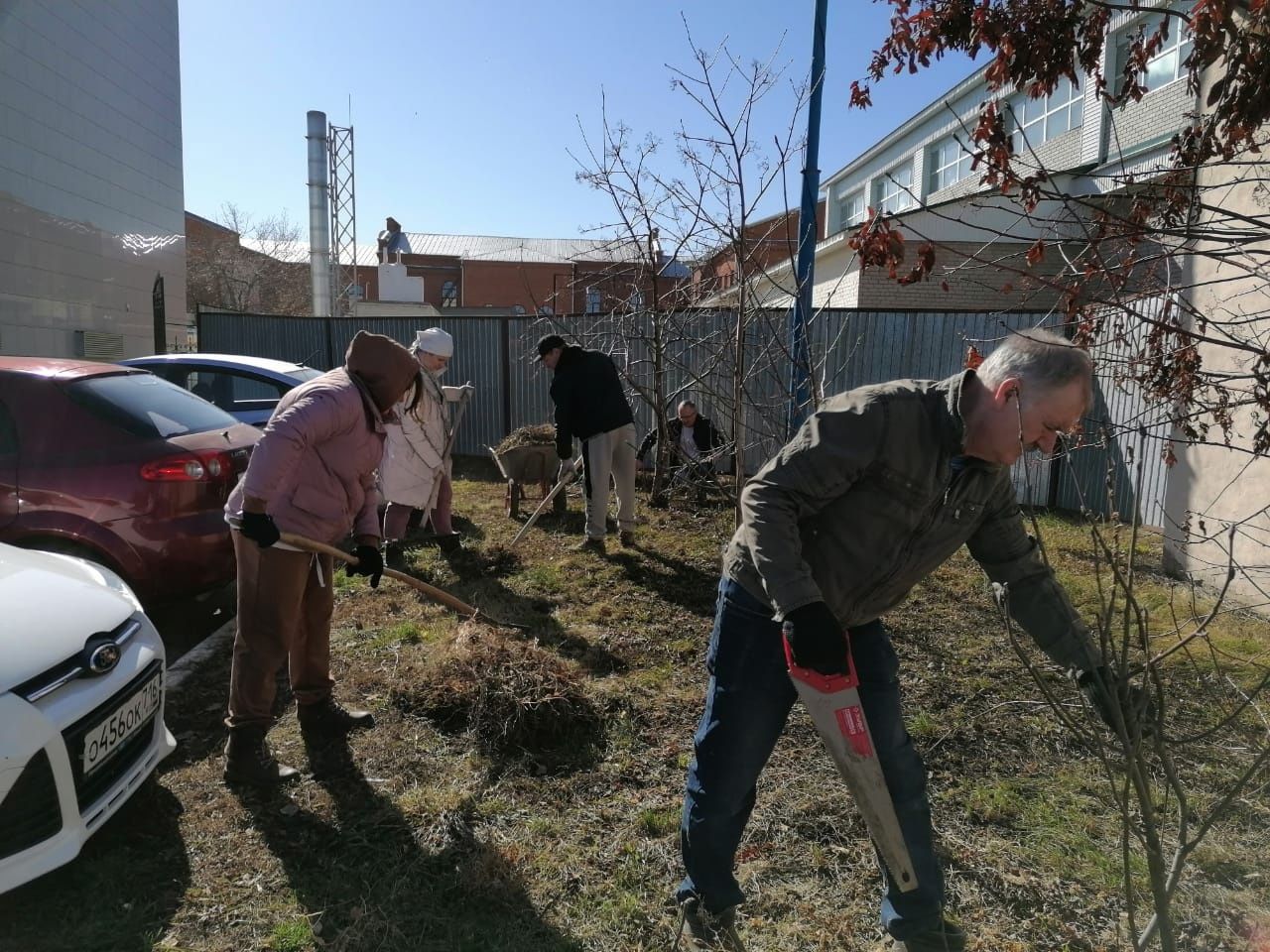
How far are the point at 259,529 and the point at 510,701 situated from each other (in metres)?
1.33

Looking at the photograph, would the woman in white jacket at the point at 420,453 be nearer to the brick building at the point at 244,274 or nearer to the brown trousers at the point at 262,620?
the brown trousers at the point at 262,620

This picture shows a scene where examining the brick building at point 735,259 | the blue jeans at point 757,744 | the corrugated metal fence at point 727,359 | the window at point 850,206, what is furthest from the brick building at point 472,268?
the blue jeans at point 757,744

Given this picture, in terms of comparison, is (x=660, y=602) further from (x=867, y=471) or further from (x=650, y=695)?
(x=867, y=471)

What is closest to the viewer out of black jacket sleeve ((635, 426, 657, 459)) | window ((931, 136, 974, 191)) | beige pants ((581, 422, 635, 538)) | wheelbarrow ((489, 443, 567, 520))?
beige pants ((581, 422, 635, 538))

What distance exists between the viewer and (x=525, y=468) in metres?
8.27

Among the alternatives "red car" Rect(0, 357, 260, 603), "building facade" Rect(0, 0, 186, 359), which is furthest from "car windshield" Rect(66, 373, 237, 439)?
"building facade" Rect(0, 0, 186, 359)

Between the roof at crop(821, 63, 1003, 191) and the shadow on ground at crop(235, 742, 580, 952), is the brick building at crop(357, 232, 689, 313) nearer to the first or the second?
the roof at crop(821, 63, 1003, 191)

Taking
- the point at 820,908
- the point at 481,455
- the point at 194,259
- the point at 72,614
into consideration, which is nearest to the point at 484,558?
the point at 72,614

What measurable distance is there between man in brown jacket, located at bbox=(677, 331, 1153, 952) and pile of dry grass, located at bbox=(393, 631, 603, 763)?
4.21ft

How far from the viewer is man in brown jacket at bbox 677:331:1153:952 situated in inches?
76.4

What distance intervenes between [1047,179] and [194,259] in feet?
133

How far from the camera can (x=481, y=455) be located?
12562 mm

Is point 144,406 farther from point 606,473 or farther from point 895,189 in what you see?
point 895,189

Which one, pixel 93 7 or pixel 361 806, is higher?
pixel 93 7
